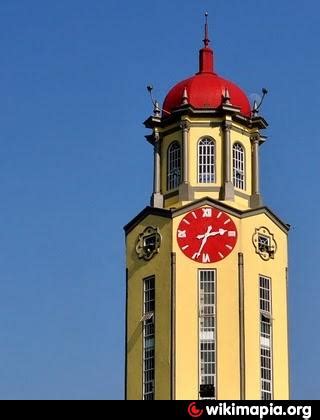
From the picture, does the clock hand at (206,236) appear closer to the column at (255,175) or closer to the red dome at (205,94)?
the column at (255,175)

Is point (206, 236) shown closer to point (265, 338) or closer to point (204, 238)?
point (204, 238)

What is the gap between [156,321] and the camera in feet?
246

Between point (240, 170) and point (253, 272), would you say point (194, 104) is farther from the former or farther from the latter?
point (253, 272)

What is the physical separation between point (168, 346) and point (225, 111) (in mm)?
14257

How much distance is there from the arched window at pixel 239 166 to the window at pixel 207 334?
6578 mm

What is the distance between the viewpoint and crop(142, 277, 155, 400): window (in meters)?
74.6

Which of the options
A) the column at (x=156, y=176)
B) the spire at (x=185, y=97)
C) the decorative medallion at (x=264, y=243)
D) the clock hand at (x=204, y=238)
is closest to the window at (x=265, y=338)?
the decorative medallion at (x=264, y=243)

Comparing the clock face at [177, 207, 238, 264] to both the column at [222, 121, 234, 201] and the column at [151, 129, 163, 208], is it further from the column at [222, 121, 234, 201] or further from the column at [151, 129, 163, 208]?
the column at [151, 129, 163, 208]

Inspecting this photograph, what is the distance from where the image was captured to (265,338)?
75062 mm

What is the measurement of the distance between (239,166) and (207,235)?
6.08m

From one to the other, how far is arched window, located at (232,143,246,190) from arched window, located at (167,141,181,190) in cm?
319
